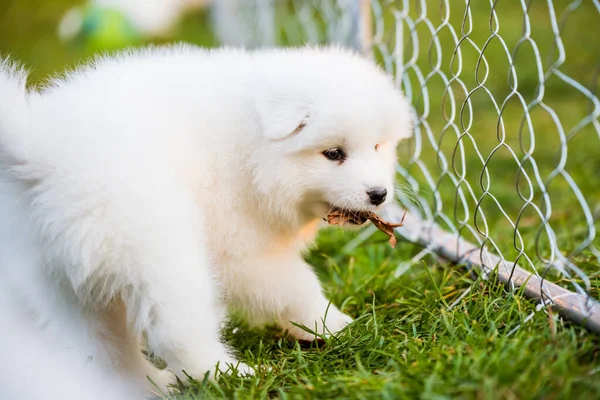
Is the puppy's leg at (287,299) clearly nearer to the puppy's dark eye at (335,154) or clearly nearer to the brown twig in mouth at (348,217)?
the brown twig in mouth at (348,217)

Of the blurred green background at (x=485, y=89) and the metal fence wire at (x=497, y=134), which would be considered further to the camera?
the blurred green background at (x=485, y=89)

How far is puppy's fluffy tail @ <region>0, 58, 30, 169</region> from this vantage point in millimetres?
1868

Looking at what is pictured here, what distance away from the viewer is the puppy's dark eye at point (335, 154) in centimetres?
222

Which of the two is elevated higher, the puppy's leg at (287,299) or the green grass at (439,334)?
the puppy's leg at (287,299)

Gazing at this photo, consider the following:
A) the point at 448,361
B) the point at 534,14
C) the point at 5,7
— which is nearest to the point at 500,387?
the point at 448,361

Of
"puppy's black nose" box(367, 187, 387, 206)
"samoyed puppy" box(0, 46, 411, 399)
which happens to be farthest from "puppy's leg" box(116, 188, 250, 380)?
"puppy's black nose" box(367, 187, 387, 206)

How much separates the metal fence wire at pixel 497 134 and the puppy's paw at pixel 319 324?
1.65ft

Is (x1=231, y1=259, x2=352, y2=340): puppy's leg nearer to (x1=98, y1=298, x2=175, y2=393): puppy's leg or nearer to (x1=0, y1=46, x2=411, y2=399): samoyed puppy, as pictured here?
(x1=0, y1=46, x2=411, y2=399): samoyed puppy

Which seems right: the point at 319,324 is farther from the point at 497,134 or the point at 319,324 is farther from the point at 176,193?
the point at 497,134

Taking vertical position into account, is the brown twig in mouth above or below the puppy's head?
below

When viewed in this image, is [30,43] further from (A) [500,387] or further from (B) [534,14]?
(A) [500,387]

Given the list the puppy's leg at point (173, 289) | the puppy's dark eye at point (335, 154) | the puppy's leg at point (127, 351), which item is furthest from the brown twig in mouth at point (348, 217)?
the puppy's leg at point (127, 351)

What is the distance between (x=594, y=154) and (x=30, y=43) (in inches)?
247

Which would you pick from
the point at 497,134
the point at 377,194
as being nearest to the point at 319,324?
the point at 377,194
